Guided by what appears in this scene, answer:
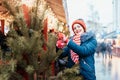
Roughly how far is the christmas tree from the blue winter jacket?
322 mm

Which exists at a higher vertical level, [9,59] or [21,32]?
[21,32]

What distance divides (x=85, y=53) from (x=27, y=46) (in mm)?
A: 561

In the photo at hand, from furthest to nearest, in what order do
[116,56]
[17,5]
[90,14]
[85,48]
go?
1. [116,56]
2. [90,14]
3. [85,48]
4. [17,5]

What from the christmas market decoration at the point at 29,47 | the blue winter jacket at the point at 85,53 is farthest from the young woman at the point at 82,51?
the christmas market decoration at the point at 29,47

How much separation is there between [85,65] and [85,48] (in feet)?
0.42

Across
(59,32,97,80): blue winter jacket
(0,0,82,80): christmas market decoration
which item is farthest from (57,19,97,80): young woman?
(0,0,82,80): christmas market decoration

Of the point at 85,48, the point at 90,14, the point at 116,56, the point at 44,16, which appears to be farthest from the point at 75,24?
the point at 116,56

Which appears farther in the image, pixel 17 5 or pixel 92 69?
pixel 92 69

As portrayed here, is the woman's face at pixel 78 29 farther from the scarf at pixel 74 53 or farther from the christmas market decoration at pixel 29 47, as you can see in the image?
the christmas market decoration at pixel 29 47

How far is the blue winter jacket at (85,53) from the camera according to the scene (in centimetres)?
218

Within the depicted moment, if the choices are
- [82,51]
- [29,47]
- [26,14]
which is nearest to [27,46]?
[29,47]

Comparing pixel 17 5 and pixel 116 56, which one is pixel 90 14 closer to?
pixel 17 5

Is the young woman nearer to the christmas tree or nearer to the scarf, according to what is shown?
the scarf

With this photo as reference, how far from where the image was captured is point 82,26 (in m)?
2.30
